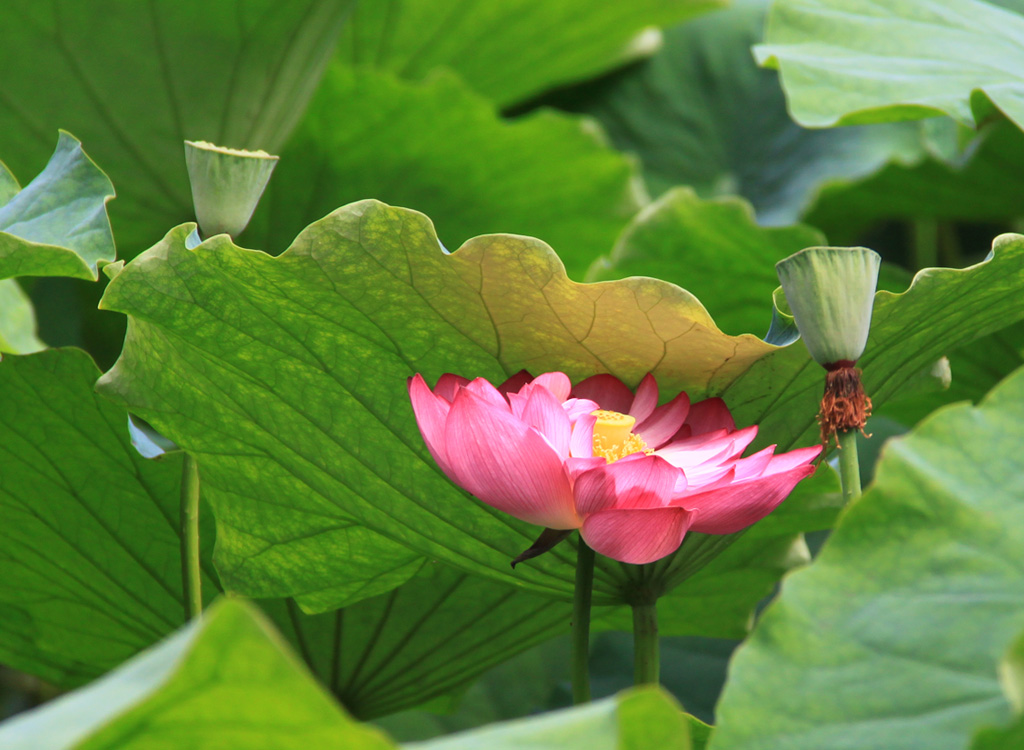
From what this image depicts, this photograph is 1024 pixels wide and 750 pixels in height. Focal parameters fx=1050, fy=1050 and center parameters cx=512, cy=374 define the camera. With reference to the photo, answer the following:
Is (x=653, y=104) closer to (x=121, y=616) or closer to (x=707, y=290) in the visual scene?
(x=707, y=290)

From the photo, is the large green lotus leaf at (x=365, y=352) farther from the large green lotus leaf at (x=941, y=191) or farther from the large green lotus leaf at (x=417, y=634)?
the large green lotus leaf at (x=941, y=191)

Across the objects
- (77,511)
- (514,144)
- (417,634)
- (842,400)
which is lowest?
(417,634)

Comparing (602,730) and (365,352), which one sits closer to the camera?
(602,730)

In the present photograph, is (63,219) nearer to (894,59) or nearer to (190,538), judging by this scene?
(190,538)

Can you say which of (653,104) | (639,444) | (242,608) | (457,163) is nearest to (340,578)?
(639,444)

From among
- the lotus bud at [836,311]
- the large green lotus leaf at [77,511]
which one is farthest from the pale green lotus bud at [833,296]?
the large green lotus leaf at [77,511]

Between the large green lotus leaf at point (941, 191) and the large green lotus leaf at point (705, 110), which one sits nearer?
the large green lotus leaf at point (941, 191)

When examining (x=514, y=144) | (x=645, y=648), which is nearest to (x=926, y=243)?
(x=514, y=144)

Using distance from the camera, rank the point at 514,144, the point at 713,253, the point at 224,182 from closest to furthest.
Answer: the point at 224,182
the point at 713,253
the point at 514,144
